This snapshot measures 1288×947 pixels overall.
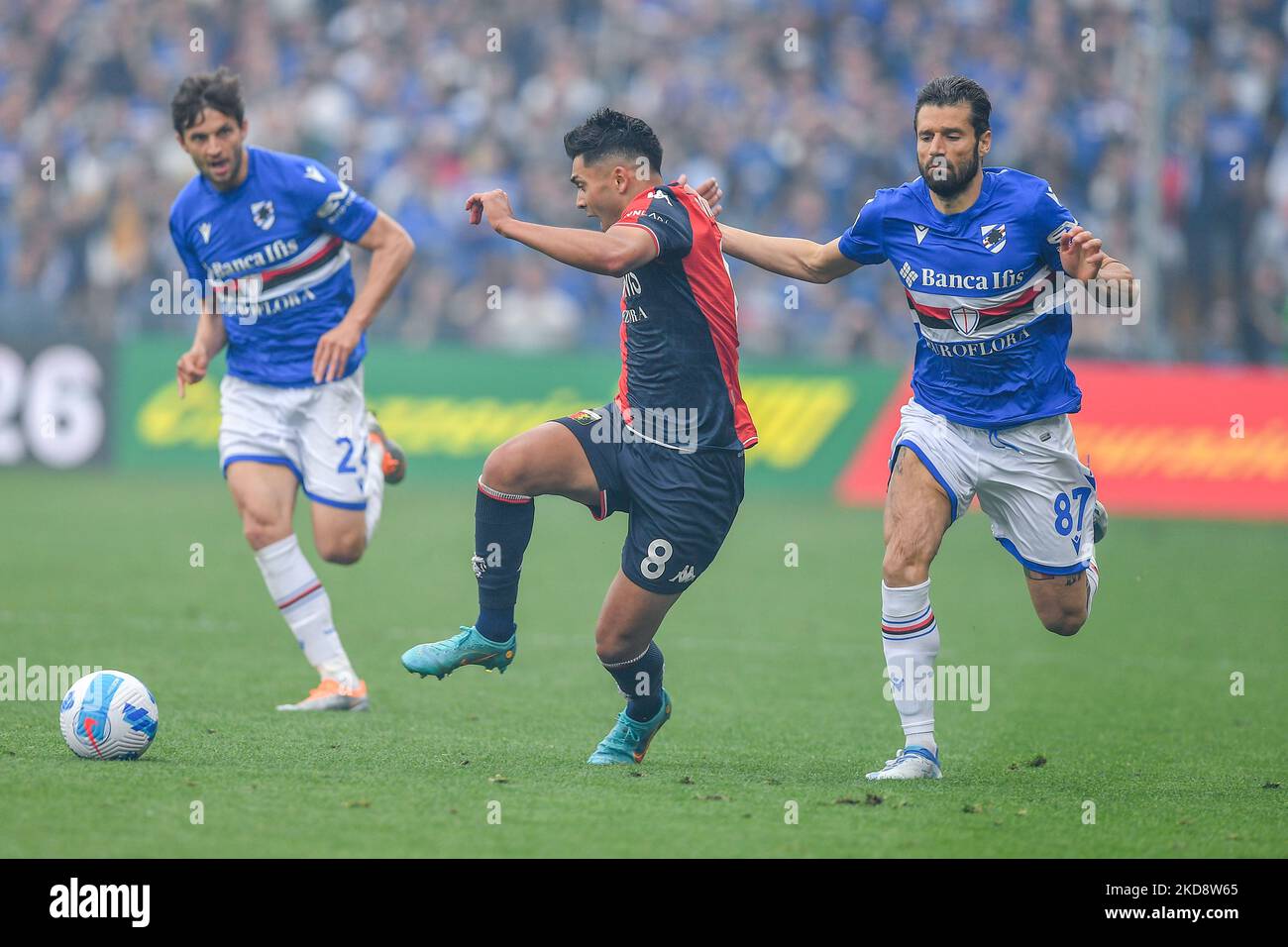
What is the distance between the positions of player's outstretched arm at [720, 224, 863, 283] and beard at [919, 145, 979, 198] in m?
0.53

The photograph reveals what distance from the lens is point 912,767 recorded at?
6.51 m

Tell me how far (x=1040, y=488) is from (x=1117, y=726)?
1633mm

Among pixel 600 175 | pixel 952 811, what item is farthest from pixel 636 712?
pixel 600 175

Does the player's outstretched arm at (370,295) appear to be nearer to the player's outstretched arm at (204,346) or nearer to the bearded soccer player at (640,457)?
the player's outstretched arm at (204,346)

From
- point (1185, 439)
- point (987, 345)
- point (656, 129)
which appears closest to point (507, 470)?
point (987, 345)

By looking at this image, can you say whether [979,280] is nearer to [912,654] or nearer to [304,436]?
[912,654]

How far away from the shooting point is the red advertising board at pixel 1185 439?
16.2 meters

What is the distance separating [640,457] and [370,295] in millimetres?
1836

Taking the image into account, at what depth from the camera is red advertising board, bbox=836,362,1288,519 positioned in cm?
1617

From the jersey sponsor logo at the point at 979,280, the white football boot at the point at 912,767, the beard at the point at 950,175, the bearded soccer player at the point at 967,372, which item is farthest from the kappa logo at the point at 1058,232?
the white football boot at the point at 912,767

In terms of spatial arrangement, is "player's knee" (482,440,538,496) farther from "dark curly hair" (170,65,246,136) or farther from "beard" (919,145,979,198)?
"dark curly hair" (170,65,246,136)

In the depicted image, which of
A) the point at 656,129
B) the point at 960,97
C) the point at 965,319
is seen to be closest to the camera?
the point at 960,97

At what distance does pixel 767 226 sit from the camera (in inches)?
750

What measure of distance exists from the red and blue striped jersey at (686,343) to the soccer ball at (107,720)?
213 centimetres
